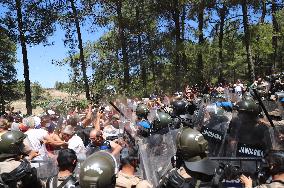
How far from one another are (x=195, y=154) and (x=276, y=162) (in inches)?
31.9

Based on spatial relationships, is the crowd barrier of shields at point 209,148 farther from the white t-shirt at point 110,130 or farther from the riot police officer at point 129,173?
the white t-shirt at point 110,130

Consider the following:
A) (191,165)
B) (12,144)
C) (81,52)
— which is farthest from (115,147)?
(81,52)

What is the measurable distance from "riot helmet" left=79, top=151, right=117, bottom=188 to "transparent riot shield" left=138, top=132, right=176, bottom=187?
230cm

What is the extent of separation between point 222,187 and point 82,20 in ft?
83.0

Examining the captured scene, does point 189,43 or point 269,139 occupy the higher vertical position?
point 189,43

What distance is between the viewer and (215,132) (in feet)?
24.4

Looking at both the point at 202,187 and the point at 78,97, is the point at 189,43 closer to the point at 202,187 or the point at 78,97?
the point at 78,97

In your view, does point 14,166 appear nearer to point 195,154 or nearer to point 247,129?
point 195,154

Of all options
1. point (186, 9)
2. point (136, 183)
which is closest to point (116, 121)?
point (136, 183)

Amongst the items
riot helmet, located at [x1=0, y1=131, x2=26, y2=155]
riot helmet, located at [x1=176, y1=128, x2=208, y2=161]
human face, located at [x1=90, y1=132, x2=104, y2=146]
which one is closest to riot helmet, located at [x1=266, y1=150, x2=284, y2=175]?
riot helmet, located at [x1=176, y1=128, x2=208, y2=161]

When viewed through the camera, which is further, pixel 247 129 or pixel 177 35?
pixel 177 35

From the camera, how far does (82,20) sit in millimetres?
29047

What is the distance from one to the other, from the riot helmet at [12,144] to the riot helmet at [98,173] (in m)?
2.33

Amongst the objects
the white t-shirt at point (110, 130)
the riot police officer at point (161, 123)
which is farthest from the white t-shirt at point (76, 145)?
the riot police officer at point (161, 123)
